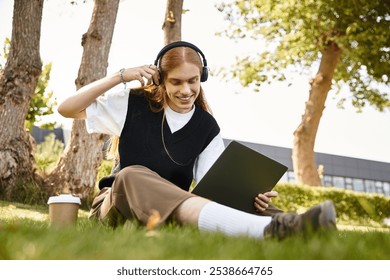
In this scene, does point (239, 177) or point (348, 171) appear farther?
point (348, 171)

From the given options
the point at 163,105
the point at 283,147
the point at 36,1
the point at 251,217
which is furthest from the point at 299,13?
the point at 283,147

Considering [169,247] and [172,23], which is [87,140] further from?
[169,247]

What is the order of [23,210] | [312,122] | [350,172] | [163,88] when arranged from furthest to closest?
[350,172]
[312,122]
[23,210]
[163,88]

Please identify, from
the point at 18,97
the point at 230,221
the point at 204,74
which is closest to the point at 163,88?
the point at 204,74

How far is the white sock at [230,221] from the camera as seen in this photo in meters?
1.93

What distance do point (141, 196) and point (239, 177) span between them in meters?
0.58

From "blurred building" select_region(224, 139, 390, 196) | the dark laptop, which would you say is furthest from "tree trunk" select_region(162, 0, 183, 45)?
"blurred building" select_region(224, 139, 390, 196)

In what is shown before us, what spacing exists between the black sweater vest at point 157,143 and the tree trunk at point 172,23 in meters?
5.22

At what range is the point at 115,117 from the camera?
117 inches

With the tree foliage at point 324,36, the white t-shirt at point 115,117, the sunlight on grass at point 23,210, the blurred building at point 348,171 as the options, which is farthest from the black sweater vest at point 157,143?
the blurred building at point 348,171

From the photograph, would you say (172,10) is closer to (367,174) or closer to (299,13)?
(299,13)

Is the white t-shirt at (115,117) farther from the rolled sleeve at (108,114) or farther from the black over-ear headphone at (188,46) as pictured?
the black over-ear headphone at (188,46)

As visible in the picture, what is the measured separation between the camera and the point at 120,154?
2.99m
